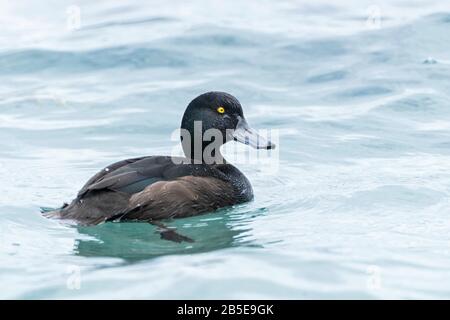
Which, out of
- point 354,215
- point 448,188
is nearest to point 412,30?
point 448,188

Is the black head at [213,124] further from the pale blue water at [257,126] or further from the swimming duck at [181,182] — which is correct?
the pale blue water at [257,126]

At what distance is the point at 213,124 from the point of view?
854cm

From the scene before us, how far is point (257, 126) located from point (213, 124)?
293 cm

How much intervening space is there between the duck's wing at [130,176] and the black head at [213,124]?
474mm

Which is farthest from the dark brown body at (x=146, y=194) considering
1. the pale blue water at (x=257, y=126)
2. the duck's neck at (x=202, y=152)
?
the duck's neck at (x=202, y=152)

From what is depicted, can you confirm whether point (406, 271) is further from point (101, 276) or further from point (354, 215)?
point (101, 276)

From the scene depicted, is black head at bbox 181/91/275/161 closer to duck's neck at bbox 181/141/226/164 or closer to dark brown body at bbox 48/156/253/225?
duck's neck at bbox 181/141/226/164

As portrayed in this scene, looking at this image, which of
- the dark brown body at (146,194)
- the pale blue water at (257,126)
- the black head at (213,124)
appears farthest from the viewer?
the black head at (213,124)

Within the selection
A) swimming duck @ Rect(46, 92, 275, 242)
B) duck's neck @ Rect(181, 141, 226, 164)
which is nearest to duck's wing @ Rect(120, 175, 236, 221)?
swimming duck @ Rect(46, 92, 275, 242)

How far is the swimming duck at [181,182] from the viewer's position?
763cm

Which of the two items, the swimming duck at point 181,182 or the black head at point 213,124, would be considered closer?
the swimming duck at point 181,182

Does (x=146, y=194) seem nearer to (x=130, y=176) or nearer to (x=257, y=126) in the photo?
(x=130, y=176)

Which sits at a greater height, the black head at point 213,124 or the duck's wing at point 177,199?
the black head at point 213,124

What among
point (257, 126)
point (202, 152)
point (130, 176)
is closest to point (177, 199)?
point (130, 176)
